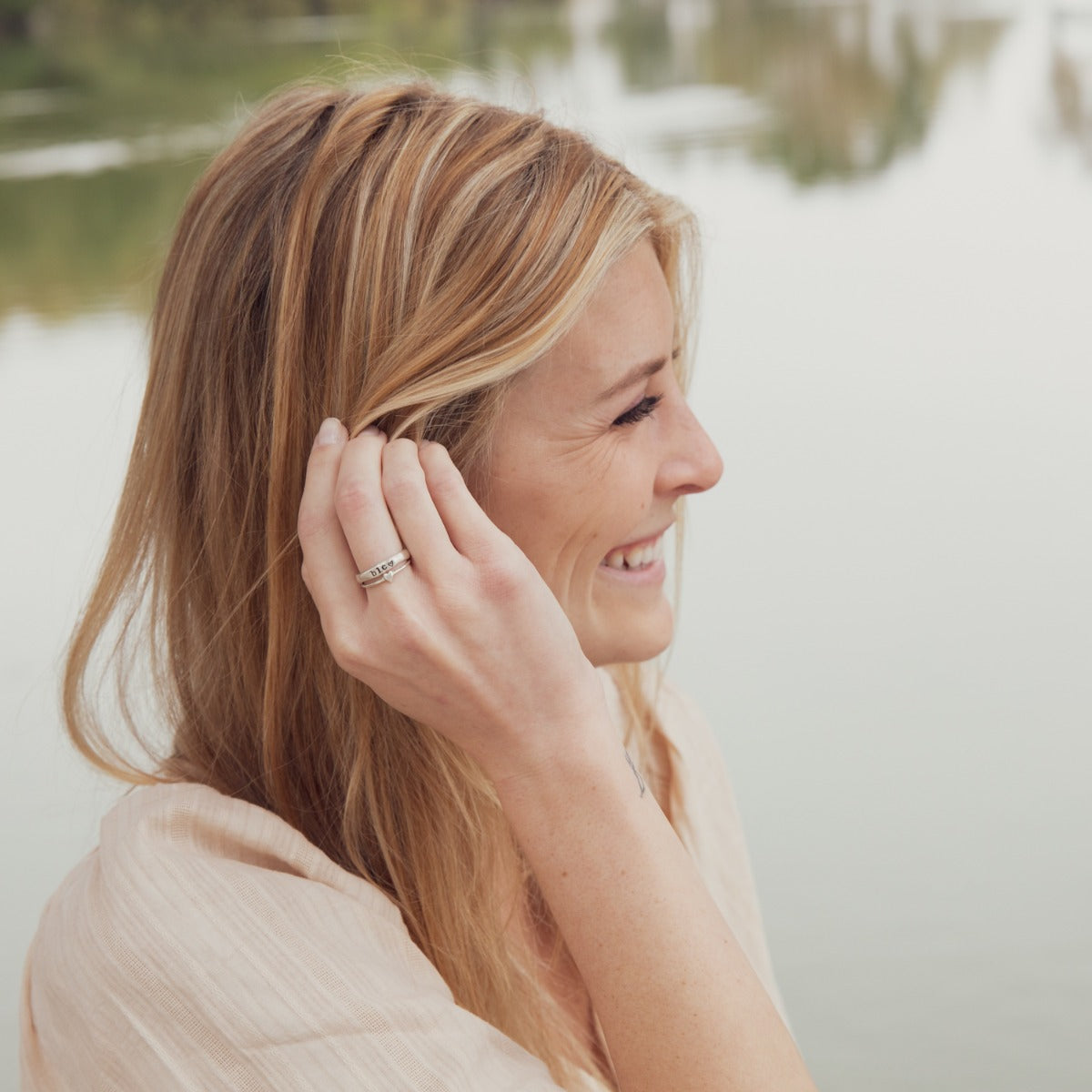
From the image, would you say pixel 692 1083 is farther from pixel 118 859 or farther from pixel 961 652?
pixel 961 652

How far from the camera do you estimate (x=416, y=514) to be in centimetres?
107

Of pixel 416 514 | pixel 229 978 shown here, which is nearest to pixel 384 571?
pixel 416 514

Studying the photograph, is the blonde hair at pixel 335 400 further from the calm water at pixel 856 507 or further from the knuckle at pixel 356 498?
the calm water at pixel 856 507

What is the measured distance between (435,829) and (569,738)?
0.75ft

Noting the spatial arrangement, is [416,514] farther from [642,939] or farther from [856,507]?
[856,507]

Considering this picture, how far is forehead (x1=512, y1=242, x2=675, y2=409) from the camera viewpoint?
4.06 ft

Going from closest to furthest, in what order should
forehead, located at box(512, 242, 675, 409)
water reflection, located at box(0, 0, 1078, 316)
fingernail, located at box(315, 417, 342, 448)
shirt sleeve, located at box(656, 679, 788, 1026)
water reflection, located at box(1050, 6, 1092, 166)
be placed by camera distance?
fingernail, located at box(315, 417, 342, 448)
forehead, located at box(512, 242, 675, 409)
shirt sleeve, located at box(656, 679, 788, 1026)
water reflection, located at box(0, 0, 1078, 316)
water reflection, located at box(1050, 6, 1092, 166)

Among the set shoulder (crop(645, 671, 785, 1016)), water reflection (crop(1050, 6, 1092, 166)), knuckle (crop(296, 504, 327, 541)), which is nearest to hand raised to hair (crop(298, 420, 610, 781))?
knuckle (crop(296, 504, 327, 541))

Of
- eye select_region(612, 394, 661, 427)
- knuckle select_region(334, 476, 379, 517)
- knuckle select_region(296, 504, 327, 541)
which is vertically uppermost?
eye select_region(612, 394, 661, 427)

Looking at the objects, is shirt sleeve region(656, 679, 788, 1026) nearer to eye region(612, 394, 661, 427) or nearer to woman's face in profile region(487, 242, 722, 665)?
woman's face in profile region(487, 242, 722, 665)

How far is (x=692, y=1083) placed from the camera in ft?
3.33

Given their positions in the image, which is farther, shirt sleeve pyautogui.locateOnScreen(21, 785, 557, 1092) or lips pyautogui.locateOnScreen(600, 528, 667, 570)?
lips pyautogui.locateOnScreen(600, 528, 667, 570)

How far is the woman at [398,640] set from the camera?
3.36 ft

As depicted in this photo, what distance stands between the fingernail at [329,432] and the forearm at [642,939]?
0.91ft
